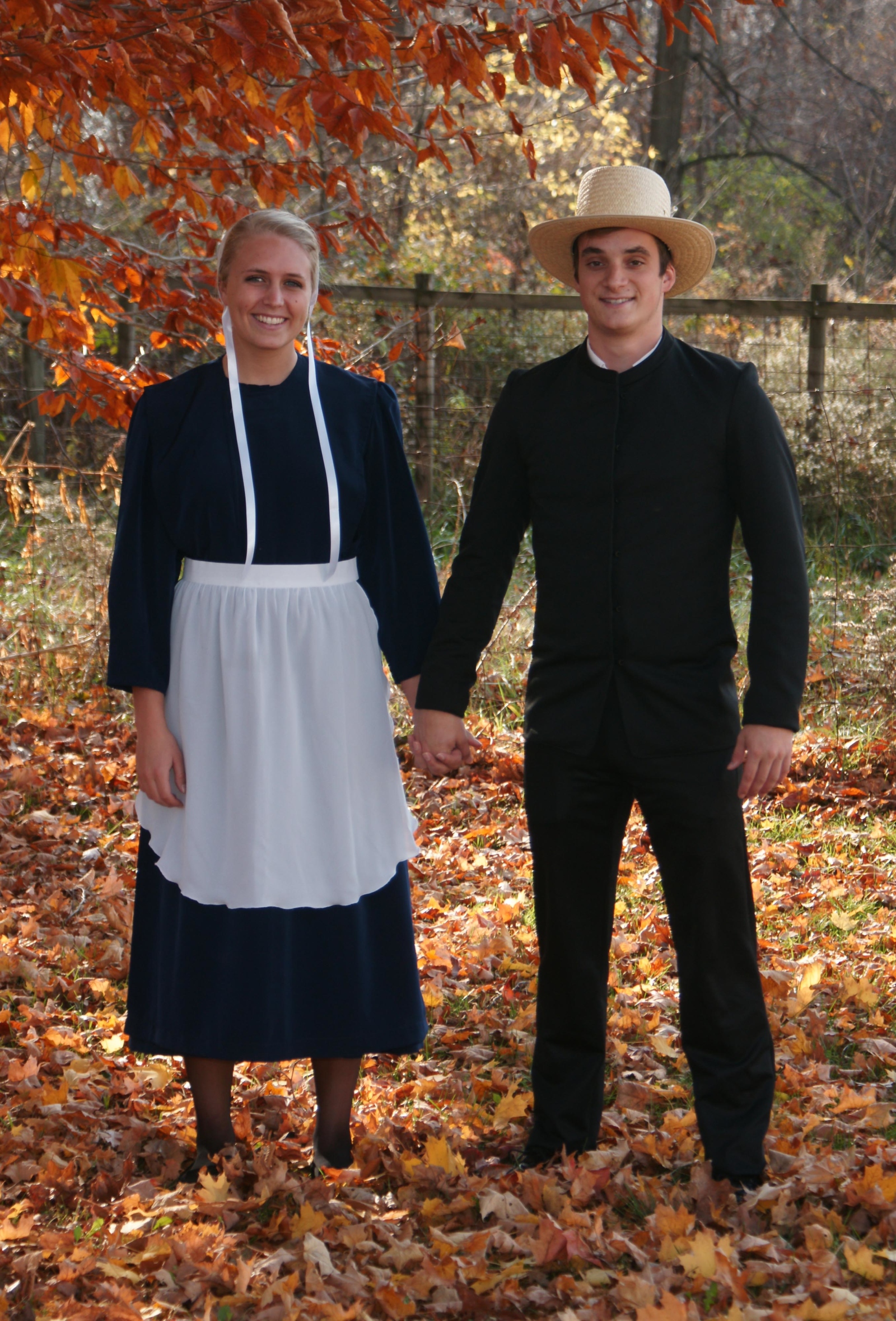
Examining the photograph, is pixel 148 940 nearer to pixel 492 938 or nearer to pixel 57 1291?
pixel 57 1291

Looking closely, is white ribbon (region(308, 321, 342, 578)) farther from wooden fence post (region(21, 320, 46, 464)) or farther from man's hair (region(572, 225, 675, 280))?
wooden fence post (region(21, 320, 46, 464))

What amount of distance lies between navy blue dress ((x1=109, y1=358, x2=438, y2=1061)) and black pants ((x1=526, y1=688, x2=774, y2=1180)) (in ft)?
1.19

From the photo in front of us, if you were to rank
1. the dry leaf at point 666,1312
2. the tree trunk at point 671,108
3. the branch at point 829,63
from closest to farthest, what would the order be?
the dry leaf at point 666,1312
the branch at point 829,63
the tree trunk at point 671,108

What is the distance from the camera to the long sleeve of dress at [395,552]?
119 inches

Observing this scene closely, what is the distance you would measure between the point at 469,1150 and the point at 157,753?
1185 mm

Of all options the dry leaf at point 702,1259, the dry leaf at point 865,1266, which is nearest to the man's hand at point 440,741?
the dry leaf at point 702,1259

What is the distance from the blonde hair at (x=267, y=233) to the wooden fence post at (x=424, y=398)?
5.27 meters

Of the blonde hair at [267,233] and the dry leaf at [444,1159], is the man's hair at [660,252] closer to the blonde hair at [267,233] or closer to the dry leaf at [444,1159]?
the blonde hair at [267,233]

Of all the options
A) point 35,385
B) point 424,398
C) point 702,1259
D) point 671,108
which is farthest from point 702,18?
point 671,108

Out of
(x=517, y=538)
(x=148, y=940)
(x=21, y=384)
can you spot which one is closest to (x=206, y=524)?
(x=517, y=538)

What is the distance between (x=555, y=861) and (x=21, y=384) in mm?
8749

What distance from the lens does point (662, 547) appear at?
2.73 metres

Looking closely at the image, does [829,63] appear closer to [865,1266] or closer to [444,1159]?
[444,1159]

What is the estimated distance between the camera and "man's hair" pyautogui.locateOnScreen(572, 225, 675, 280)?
276 cm
